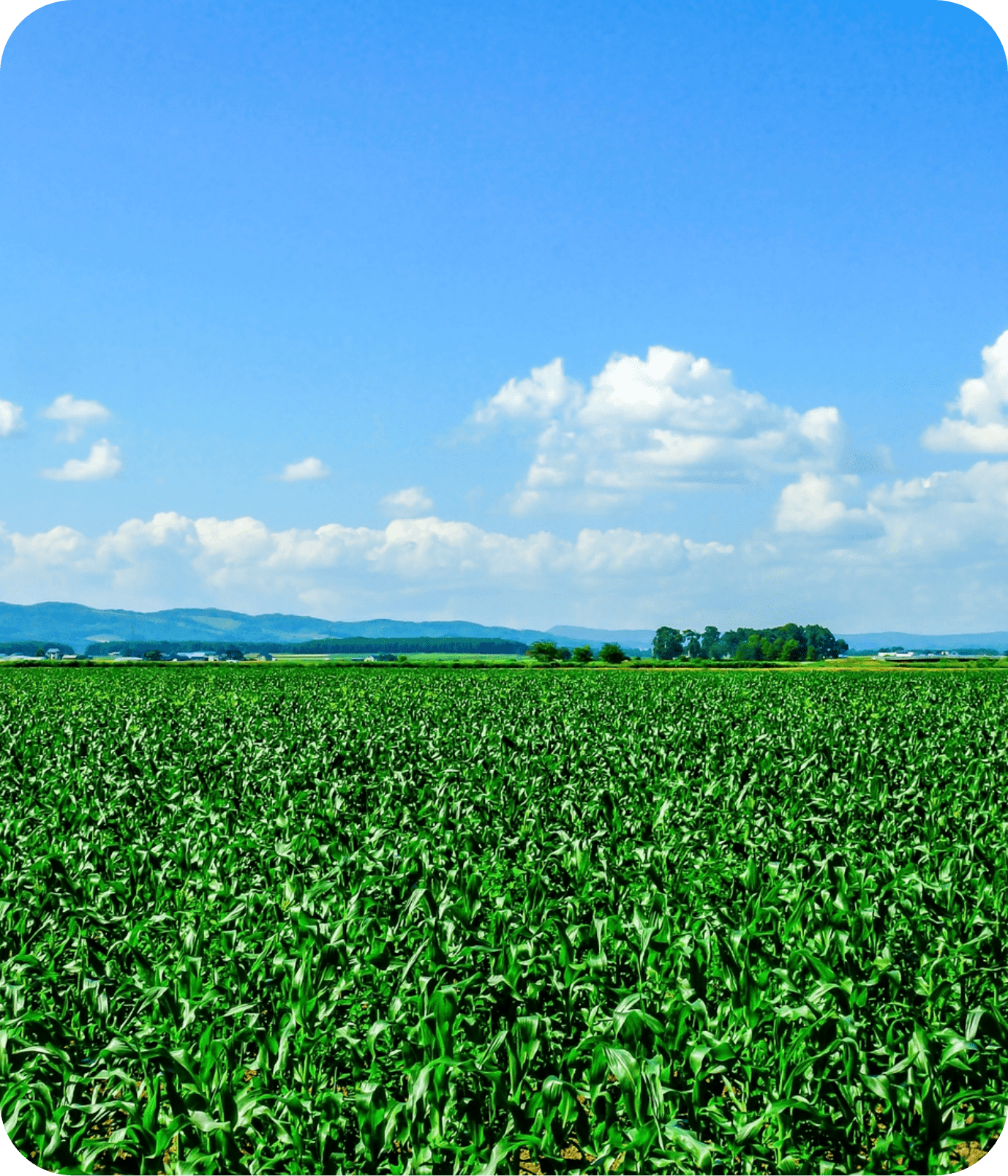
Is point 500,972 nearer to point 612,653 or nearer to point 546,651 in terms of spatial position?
point 612,653

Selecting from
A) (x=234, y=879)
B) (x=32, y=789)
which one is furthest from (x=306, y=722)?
(x=234, y=879)

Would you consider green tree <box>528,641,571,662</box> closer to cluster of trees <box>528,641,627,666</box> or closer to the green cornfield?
cluster of trees <box>528,641,627,666</box>

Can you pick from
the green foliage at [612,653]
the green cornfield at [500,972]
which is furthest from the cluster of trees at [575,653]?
the green cornfield at [500,972]

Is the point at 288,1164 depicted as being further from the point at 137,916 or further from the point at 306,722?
the point at 306,722

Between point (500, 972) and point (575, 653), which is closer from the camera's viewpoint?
point (500, 972)

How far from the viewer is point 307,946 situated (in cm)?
646

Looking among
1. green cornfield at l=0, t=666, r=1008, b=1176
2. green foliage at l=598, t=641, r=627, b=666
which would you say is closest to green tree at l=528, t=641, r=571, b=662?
green foliage at l=598, t=641, r=627, b=666

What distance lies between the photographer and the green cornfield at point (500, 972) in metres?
4.88

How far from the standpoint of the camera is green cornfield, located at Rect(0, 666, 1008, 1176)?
4875mm

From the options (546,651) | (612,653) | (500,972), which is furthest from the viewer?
(546,651)

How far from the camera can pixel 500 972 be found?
21.4 ft

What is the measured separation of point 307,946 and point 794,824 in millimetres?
7245

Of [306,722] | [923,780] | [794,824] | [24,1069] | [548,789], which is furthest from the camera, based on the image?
[306,722]

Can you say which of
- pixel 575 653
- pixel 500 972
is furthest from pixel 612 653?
pixel 500 972
